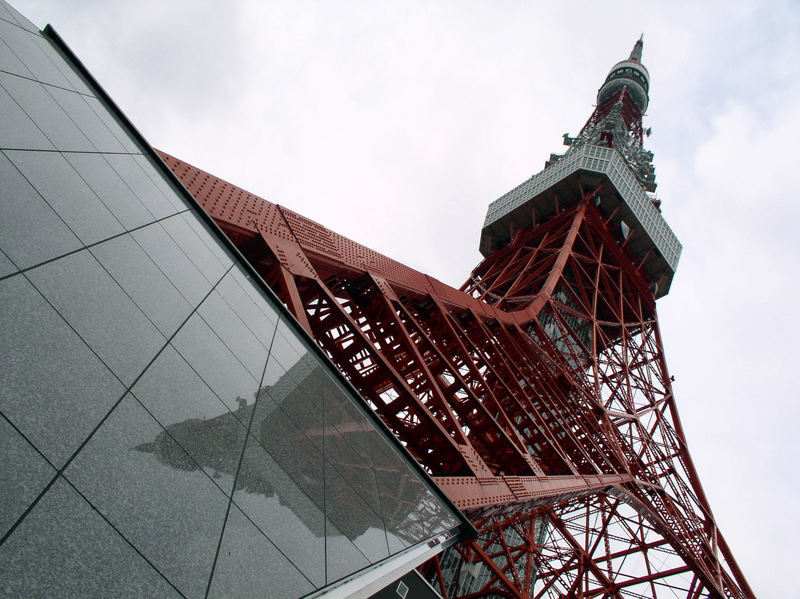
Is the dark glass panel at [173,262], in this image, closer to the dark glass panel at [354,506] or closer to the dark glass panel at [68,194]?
the dark glass panel at [68,194]

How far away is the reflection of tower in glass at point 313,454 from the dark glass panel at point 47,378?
334 mm

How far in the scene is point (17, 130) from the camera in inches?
136

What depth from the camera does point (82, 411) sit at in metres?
2.44

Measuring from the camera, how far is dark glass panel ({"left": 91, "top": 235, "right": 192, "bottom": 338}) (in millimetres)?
3346

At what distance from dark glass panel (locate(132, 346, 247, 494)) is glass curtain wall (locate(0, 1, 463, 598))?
1 cm

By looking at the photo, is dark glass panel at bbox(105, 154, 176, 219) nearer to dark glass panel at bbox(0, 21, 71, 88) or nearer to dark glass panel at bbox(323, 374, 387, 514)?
dark glass panel at bbox(0, 21, 71, 88)

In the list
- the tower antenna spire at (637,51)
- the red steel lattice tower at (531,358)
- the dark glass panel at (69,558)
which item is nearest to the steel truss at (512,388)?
the red steel lattice tower at (531,358)

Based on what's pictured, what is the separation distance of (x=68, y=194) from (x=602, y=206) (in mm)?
33822

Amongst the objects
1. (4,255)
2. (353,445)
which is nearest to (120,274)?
(4,255)

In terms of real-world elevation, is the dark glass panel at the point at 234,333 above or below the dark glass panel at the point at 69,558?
above

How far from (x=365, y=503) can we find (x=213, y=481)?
1632 millimetres

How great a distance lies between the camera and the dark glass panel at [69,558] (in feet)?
6.10

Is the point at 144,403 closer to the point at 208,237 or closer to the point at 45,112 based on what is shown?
the point at 45,112

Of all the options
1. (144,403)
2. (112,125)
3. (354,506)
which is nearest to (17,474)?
(144,403)
